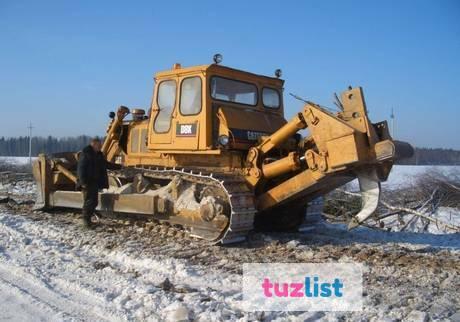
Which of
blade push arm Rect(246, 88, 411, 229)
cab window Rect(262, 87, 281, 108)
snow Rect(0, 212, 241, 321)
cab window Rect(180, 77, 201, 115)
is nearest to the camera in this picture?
snow Rect(0, 212, 241, 321)

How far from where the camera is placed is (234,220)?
7176mm

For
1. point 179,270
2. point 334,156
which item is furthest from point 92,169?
point 334,156

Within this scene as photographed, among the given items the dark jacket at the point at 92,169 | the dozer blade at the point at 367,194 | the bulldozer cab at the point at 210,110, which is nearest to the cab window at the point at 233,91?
the bulldozer cab at the point at 210,110

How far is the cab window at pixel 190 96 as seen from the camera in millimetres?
8352

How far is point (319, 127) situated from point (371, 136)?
29.5 inches

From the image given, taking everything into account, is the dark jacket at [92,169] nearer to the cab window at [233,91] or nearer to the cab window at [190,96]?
the cab window at [190,96]

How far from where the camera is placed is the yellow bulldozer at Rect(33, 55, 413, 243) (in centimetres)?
663

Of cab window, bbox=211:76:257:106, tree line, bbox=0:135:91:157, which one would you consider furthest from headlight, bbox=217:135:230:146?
tree line, bbox=0:135:91:157

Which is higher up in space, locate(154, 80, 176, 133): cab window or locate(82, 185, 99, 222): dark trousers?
locate(154, 80, 176, 133): cab window

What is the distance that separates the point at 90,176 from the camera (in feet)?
29.8

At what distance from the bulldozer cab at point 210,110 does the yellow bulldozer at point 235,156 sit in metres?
0.02

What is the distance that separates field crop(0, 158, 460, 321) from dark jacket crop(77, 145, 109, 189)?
0.82 metres

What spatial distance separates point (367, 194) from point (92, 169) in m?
5.08

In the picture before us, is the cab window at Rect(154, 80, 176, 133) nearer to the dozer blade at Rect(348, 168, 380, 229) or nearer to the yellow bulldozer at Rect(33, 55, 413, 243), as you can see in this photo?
the yellow bulldozer at Rect(33, 55, 413, 243)
